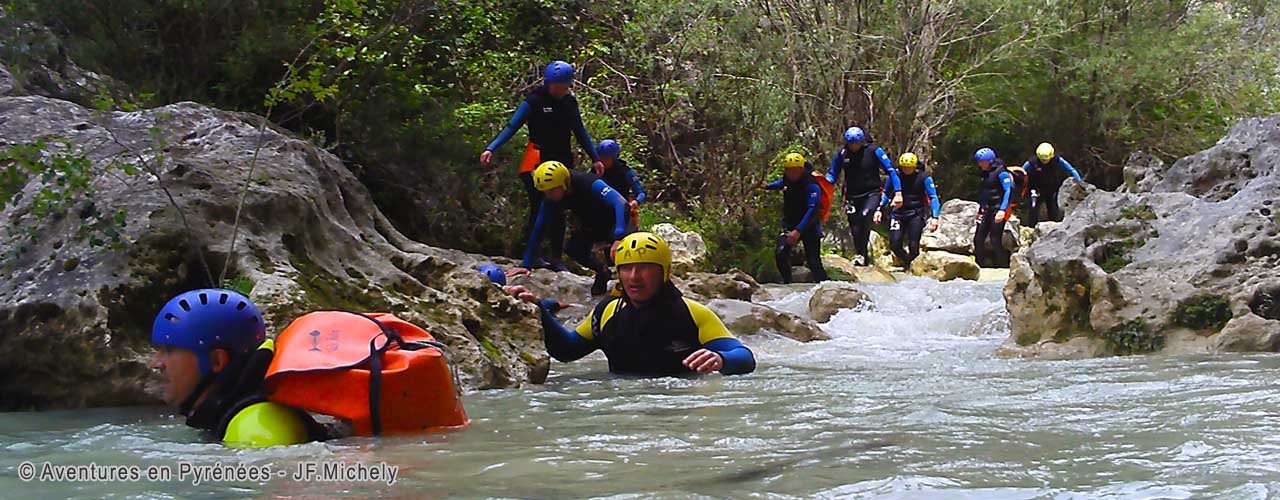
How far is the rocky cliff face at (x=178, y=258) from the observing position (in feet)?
17.5

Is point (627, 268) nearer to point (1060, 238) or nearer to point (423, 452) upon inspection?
point (423, 452)

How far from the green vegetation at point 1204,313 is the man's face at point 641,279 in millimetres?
3573

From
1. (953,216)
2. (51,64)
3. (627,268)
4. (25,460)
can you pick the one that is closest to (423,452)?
(25,460)

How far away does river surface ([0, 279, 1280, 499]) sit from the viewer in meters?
3.17

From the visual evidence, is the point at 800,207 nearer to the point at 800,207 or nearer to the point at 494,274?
the point at 800,207

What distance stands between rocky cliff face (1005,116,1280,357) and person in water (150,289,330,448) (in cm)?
557

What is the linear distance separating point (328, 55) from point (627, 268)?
443 cm

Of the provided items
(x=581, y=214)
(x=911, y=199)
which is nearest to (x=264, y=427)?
(x=581, y=214)

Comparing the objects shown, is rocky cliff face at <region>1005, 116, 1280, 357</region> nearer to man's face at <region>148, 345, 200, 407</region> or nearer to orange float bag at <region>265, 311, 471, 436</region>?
orange float bag at <region>265, 311, 471, 436</region>

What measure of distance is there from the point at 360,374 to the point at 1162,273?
6.26 metres

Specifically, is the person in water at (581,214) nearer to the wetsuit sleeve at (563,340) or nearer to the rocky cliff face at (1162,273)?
the wetsuit sleeve at (563,340)

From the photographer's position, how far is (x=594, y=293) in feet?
33.0

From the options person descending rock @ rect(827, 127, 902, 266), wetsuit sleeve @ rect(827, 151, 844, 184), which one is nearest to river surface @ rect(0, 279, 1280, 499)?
wetsuit sleeve @ rect(827, 151, 844, 184)

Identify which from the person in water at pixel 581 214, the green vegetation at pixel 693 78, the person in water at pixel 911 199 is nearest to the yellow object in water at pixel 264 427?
the green vegetation at pixel 693 78
